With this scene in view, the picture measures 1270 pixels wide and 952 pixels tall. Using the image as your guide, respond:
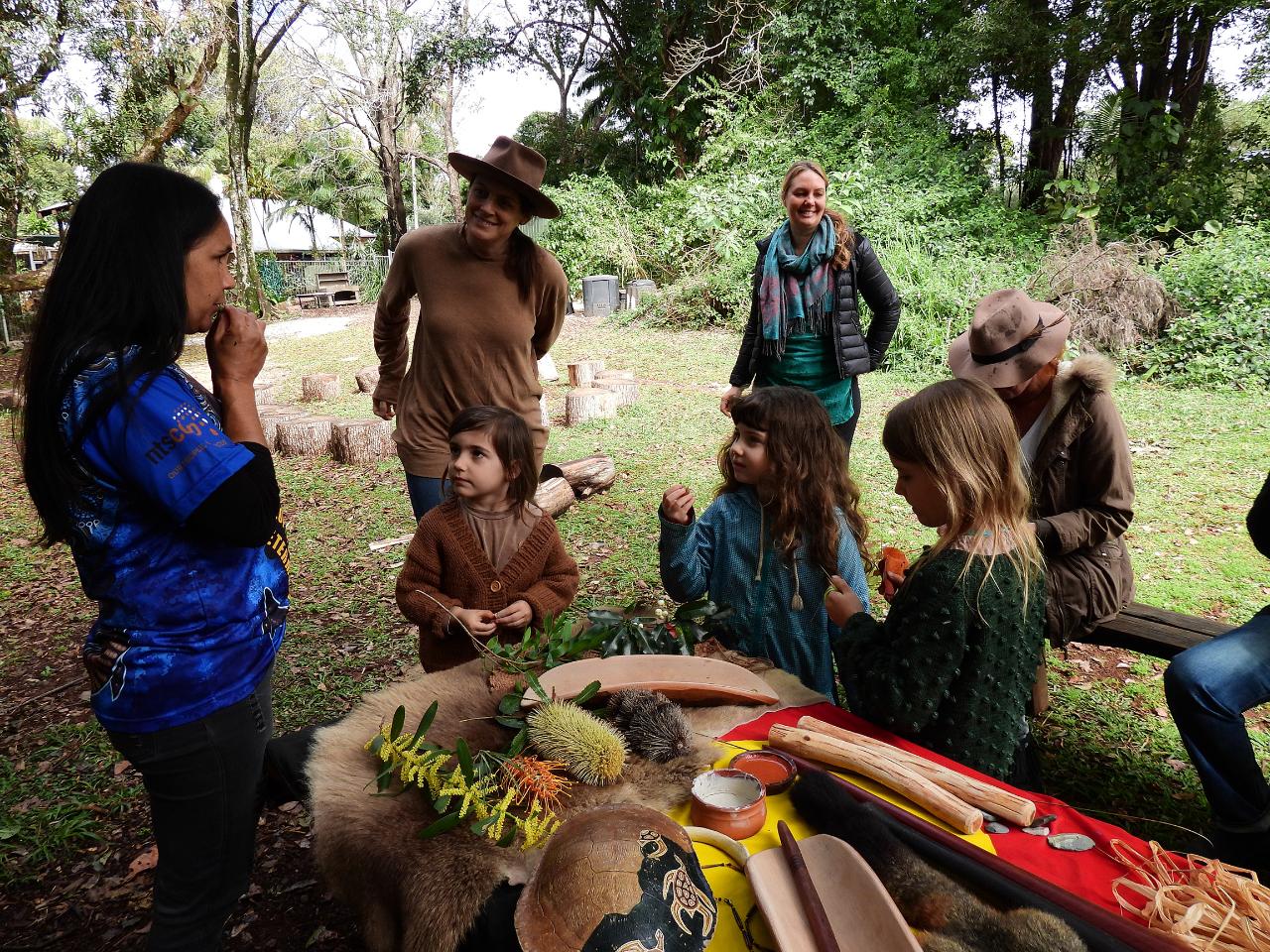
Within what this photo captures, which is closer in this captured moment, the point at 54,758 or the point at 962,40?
the point at 54,758

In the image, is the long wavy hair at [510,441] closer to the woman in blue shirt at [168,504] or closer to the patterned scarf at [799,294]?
the woman in blue shirt at [168,504]

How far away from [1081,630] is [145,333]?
9.56 ft

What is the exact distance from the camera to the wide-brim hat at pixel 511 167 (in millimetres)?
2834

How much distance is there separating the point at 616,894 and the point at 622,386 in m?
8.11

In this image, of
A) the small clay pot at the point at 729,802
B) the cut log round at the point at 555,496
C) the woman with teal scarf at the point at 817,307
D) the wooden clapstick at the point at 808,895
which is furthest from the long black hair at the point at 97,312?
the cut log round at the point at 555,496

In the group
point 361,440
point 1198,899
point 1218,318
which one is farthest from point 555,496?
point 1218,318

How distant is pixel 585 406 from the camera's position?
838 cm

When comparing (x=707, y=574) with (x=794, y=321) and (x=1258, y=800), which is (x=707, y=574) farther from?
(x=794, y=321)

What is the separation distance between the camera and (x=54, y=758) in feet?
11.0

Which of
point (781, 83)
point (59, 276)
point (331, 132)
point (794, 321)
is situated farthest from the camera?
point (331, 132)

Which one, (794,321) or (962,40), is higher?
(962,40)

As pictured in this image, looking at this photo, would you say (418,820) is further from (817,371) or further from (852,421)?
(852,421)

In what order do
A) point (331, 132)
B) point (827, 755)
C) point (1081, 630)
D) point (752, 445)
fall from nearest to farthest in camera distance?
point (827, 755)
point (752, 445)
point (1081, 630)
point (331, 132)

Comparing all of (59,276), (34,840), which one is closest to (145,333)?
(59,276)
